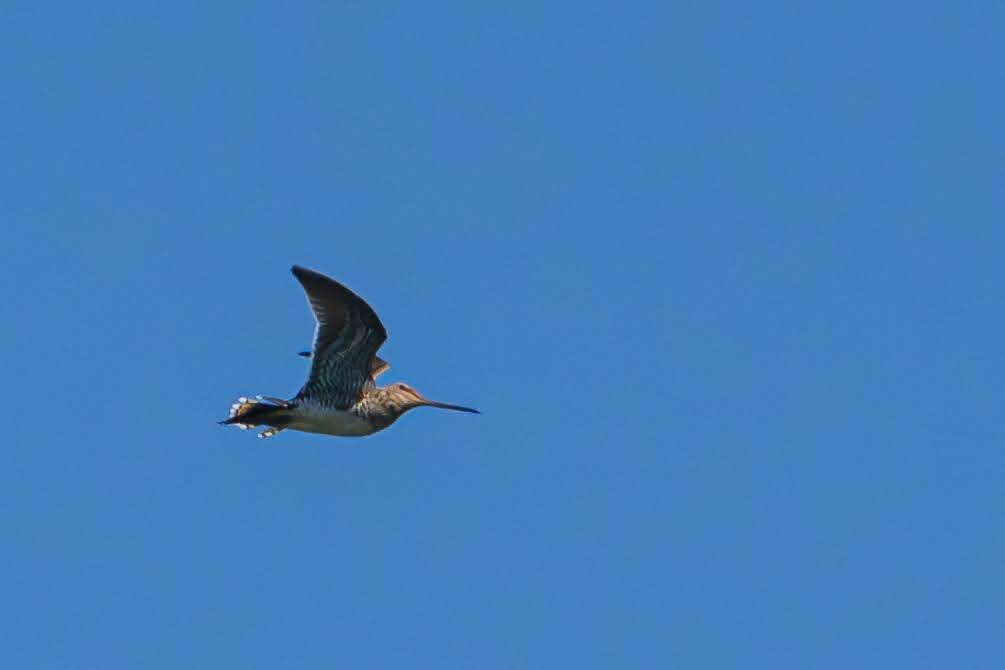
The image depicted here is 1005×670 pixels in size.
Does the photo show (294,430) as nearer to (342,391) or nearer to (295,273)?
(342,391)

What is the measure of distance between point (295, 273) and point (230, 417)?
2.12 metres

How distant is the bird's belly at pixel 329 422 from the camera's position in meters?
22.2

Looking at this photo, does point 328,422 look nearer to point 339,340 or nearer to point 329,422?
point 329,422

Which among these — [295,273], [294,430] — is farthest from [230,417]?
[295,273]

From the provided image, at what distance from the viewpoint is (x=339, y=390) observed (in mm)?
22203

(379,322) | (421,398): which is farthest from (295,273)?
(421,398)

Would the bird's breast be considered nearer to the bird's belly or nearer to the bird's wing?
the bird's belly

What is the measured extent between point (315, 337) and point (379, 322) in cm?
68

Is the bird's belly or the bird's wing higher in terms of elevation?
the bird's wing

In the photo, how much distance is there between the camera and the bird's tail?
2202 cm

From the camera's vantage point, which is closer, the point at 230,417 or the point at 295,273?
the point at 295,273

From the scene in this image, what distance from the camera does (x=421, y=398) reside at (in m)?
23.2

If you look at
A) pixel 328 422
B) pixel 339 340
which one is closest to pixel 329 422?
pixel 328 422

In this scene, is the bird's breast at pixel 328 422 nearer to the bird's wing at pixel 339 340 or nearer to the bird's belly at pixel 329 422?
the bird's belly at pixel 329 422
